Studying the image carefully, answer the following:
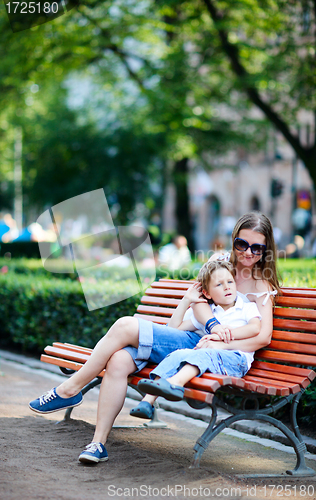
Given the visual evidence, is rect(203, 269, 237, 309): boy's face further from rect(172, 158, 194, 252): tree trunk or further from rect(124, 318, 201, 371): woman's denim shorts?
rect(172, 158, 194, 252): tree trunk

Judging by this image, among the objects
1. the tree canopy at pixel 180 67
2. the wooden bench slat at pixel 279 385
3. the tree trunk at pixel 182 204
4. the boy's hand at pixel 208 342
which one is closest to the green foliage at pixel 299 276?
the boy's hand at pixel 208 342

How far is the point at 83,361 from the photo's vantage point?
4.39 m

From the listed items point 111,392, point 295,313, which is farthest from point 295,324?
point 111,392

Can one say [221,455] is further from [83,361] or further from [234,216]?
[234,216]

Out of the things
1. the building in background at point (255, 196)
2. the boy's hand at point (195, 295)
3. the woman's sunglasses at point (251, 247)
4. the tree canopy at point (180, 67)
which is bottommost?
the building in background at point (255, 196)

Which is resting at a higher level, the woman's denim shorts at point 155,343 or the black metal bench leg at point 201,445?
the woman's denim shorts at point 155,343

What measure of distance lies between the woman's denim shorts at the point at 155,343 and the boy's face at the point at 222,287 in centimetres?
35

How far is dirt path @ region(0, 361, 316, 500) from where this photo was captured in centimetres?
329

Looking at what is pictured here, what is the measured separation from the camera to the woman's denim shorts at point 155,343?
3939 millimetres

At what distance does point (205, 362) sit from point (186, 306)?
0.68m

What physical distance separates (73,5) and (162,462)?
15.7 meters

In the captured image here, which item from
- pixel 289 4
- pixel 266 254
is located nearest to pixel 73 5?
pixel 289 4

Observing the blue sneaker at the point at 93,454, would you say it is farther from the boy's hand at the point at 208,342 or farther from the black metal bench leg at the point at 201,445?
the boy's hand at the point at 208,342

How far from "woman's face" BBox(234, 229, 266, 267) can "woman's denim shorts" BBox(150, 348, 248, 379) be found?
2.26 ft
